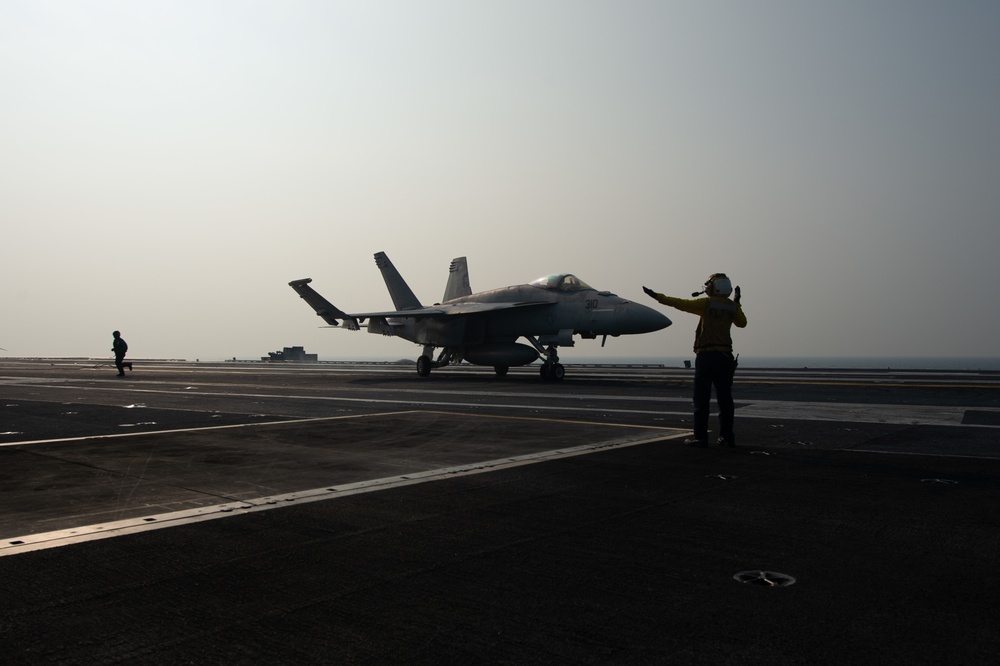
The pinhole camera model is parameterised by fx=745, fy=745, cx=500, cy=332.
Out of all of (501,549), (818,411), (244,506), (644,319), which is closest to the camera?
(501,549)

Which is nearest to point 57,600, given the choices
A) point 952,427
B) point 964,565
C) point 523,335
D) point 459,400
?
point 964,565

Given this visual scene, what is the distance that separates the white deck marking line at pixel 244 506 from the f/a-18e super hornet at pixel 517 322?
17.1m

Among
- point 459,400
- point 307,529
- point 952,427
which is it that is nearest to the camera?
point 307,529

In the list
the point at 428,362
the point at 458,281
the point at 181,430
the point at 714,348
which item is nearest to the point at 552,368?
the point at 428,362

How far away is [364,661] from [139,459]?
6659 millimetres

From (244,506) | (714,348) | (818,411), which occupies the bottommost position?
(244,506)

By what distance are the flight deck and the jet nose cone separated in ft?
47.4

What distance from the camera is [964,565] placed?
163 inches

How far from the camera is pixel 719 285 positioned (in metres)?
9.74

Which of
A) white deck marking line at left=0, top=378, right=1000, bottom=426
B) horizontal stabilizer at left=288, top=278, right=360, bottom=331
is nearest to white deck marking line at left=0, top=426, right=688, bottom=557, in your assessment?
white deck marking line at left=0, top=378, right=1000, bottom=426

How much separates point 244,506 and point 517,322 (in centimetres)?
2250

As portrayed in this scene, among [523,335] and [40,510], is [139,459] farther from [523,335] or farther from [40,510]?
[523,335]

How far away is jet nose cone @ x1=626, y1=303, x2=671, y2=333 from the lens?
24703mm

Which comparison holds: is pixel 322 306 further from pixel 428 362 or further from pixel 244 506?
pixel 244 506
